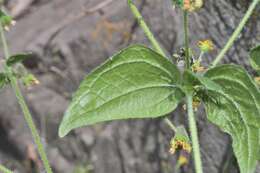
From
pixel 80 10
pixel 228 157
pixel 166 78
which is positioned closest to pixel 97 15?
pixel 80 10

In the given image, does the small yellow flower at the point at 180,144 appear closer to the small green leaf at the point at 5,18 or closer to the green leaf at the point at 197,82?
the green leaf at the point at 197,82

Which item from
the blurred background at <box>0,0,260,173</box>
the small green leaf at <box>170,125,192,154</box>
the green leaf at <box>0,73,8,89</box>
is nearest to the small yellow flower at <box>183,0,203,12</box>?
the small green leaf at <box>170,125,192,154</box>

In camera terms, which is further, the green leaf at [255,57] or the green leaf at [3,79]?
the green leaf at [3,79]

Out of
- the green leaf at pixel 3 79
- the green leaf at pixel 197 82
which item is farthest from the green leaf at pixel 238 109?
the green leaf at pixel 3 79

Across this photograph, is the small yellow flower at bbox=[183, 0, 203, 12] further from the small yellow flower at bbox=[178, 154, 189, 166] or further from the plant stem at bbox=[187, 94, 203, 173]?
the small yellow flower at bbox=[178, 154, 189, 166]

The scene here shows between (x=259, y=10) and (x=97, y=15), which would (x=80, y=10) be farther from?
(x=259, y=10)

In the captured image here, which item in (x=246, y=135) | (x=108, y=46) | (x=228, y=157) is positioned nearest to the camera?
(x=246, y=135)
